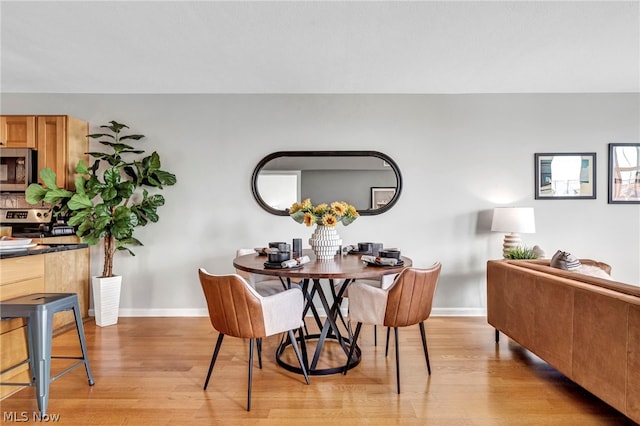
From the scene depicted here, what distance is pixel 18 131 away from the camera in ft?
11.6

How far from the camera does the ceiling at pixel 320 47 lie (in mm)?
2252

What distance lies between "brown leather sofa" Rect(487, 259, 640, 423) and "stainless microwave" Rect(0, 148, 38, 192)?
4.48 metres

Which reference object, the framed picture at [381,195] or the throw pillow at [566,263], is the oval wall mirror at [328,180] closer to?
the framed picture at [381,195]

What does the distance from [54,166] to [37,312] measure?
7.32 ft

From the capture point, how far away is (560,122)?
3.83m

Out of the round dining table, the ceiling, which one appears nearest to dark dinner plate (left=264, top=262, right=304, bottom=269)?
the round dining table

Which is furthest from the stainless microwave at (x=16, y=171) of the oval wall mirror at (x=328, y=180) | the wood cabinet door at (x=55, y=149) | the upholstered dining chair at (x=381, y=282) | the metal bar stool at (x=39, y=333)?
the upholstered dining chair at (x=381, y=282)

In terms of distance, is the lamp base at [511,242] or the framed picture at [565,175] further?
the framed picture at [565,175]

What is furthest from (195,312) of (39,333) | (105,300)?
(39,333)

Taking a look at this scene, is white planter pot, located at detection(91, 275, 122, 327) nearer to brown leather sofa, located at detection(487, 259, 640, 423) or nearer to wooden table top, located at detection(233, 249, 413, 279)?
wooden table top, located at detection(233, 249, 413, 279)

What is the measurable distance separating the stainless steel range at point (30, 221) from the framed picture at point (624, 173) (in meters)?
5.71

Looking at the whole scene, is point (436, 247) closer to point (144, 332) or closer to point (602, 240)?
point (602, 240)

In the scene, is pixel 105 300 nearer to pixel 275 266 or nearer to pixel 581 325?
pixel 275 266

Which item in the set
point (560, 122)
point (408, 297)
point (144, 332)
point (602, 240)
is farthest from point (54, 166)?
point (602, 240)
